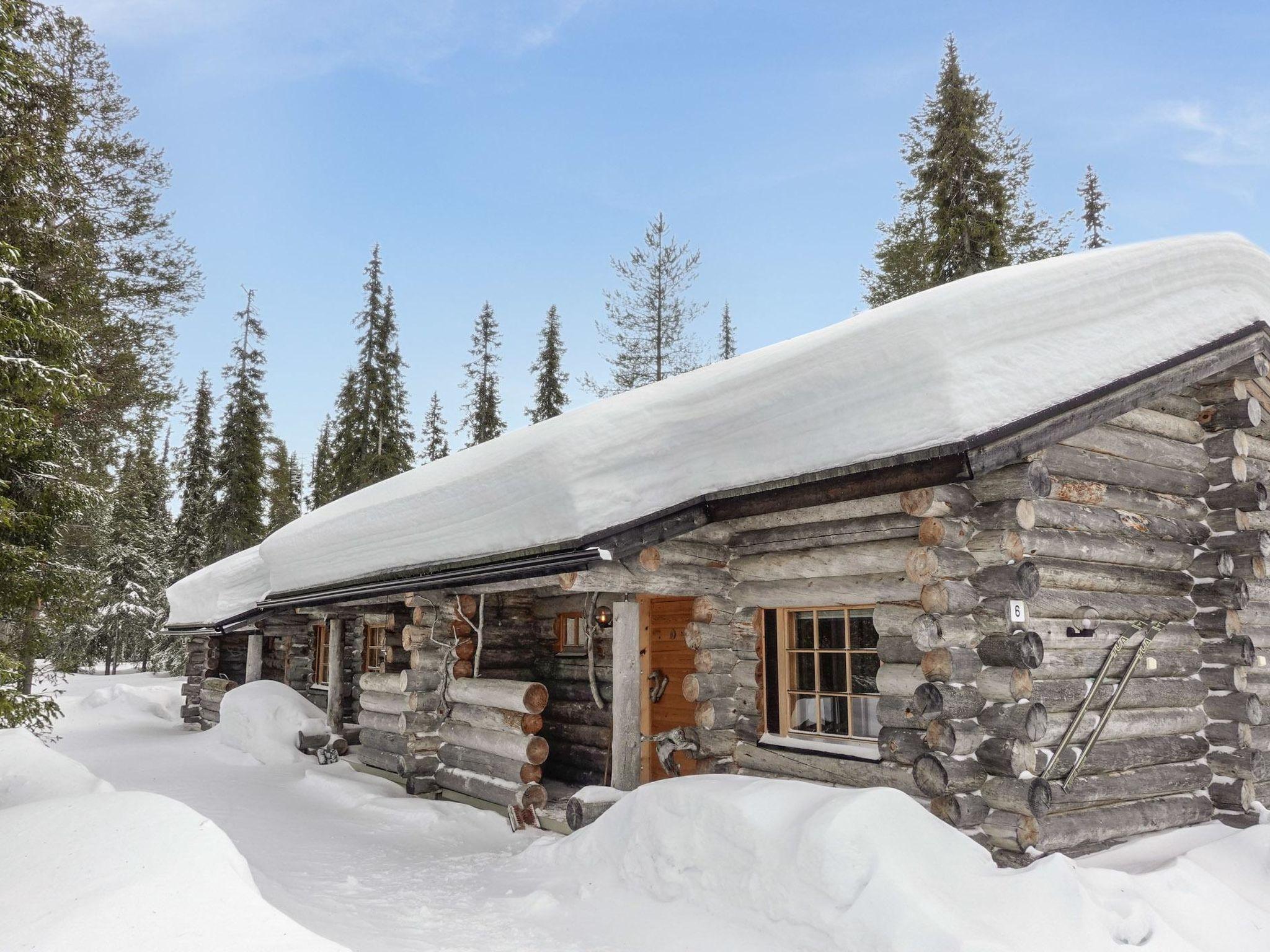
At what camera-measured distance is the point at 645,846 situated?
6.18 metres

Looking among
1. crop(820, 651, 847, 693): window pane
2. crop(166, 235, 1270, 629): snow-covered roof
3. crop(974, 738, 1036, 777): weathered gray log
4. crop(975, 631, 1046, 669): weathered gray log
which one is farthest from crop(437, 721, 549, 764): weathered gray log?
crop(975, 631, 1046, 669): weathered gray log

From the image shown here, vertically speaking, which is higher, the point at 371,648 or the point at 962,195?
the point at 962,195

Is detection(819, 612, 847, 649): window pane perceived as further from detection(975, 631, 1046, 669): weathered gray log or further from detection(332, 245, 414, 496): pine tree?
detection(332, 245, 414, 496): pine tree

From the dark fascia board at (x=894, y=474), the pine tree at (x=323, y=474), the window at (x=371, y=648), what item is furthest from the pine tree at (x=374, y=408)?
the dark fascia board at (x=894, y=474)

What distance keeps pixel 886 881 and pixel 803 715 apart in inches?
116

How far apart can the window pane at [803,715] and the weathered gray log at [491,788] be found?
2.80 meters

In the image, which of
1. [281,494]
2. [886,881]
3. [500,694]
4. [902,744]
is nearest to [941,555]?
[902,744]

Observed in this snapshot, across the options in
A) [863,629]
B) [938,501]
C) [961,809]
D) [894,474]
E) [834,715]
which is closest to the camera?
[961,809]

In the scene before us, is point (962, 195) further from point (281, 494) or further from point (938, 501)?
point (281, 494)

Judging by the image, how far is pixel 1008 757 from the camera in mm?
5879

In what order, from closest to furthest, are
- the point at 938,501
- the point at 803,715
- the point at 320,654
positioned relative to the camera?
the point at 938,501 < the point at 803,715 < the point at 320,654

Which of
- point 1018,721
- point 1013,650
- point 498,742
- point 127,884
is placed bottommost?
point 498,742

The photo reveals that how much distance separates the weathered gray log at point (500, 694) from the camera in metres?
8.74

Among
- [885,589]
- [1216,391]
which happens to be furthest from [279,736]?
[1216,391]
